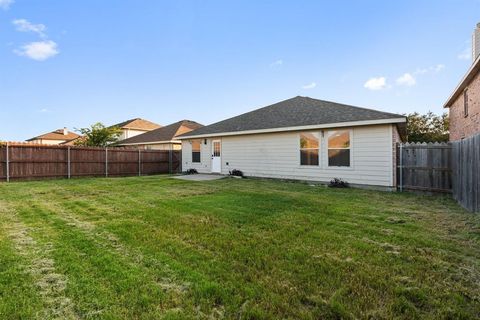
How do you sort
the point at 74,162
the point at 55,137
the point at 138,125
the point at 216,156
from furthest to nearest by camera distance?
the point at 55,137 → the point at 138,125 → the point at 216,156 → the point at 74,162

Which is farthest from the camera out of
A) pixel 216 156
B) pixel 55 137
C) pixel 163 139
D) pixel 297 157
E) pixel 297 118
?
pixel 55 137

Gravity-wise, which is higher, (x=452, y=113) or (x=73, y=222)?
(x=452, y=113)

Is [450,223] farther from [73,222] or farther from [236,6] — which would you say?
[236,6]

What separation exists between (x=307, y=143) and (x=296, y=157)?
831mm

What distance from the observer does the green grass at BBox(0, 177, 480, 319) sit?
7.55 ft

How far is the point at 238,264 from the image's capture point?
3162mm

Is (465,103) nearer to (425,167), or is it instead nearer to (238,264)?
(425,167)

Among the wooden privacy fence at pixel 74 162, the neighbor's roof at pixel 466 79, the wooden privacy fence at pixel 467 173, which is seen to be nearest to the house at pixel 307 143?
the wooden privacy fence at pixel 467 173

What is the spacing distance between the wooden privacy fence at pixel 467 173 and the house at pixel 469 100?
2.99 m

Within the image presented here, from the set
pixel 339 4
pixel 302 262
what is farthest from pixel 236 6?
pixel 302 262

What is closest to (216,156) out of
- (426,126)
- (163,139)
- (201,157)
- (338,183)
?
(201,157)

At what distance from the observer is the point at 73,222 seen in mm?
5094

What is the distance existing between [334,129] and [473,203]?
226 inches

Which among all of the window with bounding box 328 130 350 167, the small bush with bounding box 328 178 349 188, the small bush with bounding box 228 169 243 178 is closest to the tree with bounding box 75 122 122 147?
the small bush with bounding box 228 169 243 178
